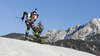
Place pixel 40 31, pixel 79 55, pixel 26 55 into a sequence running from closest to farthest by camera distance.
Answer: pixel 26 55 → pixel 79 55 → pixel 40 31

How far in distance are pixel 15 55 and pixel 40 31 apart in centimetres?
3687

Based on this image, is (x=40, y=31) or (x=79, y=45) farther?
(x=79, y=45)

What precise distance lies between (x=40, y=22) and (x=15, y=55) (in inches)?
1580

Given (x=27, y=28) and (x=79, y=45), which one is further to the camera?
(x=79, y=45)

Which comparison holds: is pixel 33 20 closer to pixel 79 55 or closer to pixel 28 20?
pixel 28 20

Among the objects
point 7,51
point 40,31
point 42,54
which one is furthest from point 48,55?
point 40,31

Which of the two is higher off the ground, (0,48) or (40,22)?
(40,22)

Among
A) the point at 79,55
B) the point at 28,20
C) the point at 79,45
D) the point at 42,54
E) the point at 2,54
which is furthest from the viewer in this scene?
the point at 79,45

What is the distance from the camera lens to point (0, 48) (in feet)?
26.1

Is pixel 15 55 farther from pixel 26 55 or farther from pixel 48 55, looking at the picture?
pixel 48 55

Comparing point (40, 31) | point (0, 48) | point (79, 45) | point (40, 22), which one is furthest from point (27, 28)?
point (79, 45)

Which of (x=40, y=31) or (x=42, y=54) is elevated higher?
(x=40, y=31)

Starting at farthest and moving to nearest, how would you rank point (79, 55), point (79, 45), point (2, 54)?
1. point (79, 45)
2. point (79, 55)
3. point (2, 54)

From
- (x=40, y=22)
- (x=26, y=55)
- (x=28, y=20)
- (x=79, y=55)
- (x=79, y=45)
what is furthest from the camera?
(x=79, y=45)
